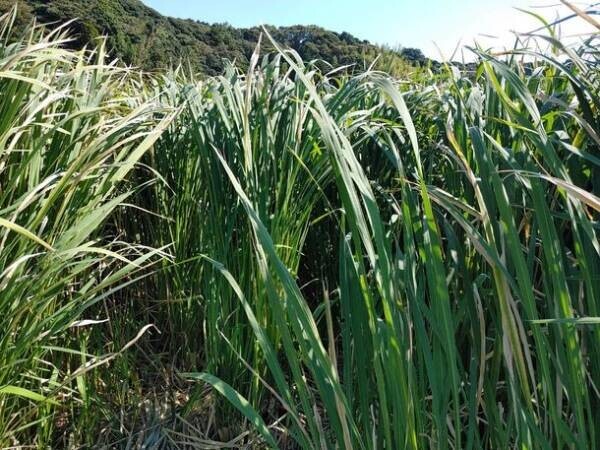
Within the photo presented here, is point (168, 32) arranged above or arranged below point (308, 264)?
above

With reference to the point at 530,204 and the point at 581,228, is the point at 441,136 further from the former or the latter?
the point at 581,228

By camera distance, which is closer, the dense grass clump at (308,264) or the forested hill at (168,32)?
the dense grass clump at (308,264)

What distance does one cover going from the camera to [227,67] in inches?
60.5

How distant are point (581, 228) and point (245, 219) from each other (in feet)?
2.08

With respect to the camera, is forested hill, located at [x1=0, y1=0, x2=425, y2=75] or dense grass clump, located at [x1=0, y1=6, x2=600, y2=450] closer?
dense grass clump, located at [x1=0, y1=6, x2=600, y2=450]

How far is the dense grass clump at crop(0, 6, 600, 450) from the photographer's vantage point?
28.5 inches

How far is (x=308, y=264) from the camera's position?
1438 millimetres

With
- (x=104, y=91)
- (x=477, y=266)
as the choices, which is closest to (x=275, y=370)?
(x=477, y=266)

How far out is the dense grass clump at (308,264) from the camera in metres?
0.72

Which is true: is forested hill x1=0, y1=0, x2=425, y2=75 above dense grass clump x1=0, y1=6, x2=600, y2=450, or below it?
above

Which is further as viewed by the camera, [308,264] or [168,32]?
[168,32]

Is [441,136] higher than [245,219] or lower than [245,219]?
higher

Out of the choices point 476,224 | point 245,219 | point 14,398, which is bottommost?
point 14,398

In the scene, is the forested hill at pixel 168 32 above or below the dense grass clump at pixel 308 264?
above
